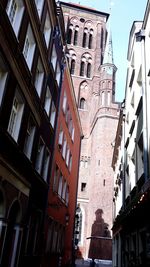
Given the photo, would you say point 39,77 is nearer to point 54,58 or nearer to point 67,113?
point 54,58

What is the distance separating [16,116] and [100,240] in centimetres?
3186

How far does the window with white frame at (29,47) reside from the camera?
1147 centimetres

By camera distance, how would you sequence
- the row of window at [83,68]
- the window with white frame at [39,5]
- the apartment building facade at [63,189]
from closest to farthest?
the window with white frame at [39,5], the apartment building facade at [63,189], the row of window at [83,68]

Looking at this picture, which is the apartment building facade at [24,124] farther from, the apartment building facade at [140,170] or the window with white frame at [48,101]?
the apartment building facade at [140,170]

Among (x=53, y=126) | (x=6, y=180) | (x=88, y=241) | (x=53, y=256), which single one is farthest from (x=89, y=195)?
(x=6, y=180)

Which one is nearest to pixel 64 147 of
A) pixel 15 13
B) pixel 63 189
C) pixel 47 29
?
pixel 63 189

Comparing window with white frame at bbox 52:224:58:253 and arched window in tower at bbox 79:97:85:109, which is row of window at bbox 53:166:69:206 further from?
arched window in tower at bbox 79:97:85:109

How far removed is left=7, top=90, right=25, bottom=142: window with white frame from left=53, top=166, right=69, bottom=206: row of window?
27.1 ft

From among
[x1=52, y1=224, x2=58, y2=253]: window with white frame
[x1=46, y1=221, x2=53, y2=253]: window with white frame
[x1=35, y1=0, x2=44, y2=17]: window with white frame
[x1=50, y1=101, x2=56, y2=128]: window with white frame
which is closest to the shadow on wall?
[x1=52, y1=224, x2=58, y2=253]: window with white frame

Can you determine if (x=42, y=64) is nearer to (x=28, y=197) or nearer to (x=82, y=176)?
(x=28, y=197)

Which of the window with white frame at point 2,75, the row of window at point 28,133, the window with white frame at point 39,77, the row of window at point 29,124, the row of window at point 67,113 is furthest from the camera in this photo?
the row of window at point 67,113

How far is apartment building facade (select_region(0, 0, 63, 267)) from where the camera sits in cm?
895

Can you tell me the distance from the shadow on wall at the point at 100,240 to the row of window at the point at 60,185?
17.4 meters

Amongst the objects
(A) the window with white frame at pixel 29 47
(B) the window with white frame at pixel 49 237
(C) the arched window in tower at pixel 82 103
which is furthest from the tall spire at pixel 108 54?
(A) the window with white frame at pixel 29 47
